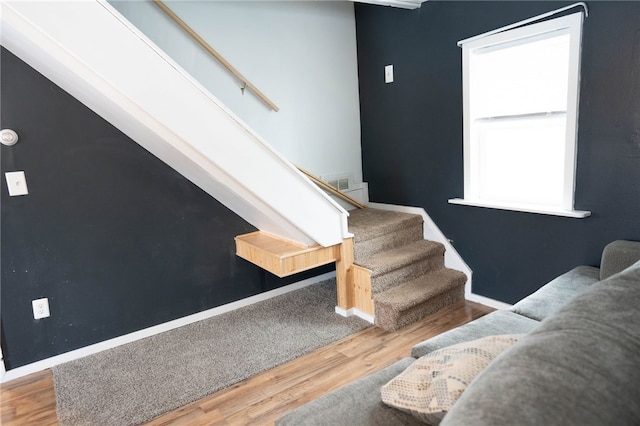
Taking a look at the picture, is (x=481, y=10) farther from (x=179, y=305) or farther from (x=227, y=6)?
(x=179, y=305)

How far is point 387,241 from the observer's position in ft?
10.6

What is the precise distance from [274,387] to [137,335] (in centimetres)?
119

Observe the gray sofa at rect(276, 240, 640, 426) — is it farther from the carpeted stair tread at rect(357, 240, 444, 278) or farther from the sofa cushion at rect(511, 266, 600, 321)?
the carpeted stair tread at rect(357, 240, 444, 278)

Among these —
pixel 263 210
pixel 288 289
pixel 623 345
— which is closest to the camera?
pixel 623 345

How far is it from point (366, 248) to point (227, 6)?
2.11m

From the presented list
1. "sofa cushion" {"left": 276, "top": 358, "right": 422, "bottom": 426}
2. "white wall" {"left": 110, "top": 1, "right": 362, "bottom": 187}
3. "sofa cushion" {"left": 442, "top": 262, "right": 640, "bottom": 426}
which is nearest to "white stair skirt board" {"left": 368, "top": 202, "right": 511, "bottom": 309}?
"white wall" {"left": 110, "top": 1, "right": 362, "bottom": 187}

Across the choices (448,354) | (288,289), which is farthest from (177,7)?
(448,354)

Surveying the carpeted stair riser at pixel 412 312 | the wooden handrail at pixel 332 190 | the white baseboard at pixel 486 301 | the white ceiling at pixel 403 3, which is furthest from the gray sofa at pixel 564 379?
the white ceiling at pixel 403 3

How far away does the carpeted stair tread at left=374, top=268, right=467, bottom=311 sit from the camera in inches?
111

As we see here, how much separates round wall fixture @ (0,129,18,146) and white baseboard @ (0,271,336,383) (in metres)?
1.35

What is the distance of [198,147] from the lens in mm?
2133

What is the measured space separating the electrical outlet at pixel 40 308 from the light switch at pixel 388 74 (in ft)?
9.94

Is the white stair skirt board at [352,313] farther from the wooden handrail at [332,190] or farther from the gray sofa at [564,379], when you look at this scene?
the gray sofa at [564,379]

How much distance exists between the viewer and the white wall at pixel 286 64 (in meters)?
2.97
